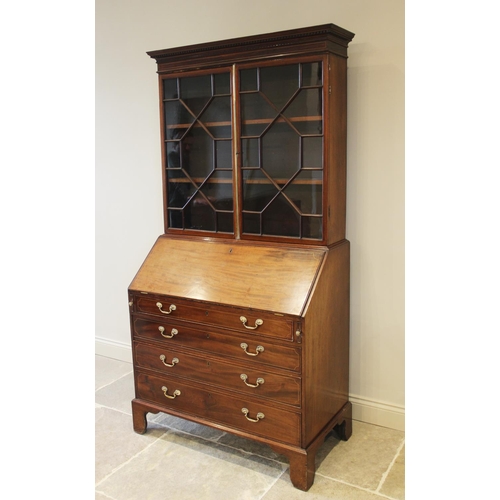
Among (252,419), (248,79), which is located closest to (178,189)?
(248,79)

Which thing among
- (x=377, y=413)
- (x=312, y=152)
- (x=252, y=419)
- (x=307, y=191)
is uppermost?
(x=312, y=152)

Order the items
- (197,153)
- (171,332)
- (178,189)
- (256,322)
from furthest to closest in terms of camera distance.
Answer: (178,189) → (197,153) → (171,332) → (256,322)

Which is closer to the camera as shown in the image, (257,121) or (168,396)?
(257,121)

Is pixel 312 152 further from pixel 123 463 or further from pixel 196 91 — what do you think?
pixel 123 463

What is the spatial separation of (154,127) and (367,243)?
58.5 inches

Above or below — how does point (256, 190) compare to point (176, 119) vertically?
below

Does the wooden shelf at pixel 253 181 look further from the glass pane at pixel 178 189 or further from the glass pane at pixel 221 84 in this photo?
the glass pane at pixel 221 84

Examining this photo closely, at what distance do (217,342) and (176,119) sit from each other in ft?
3.78

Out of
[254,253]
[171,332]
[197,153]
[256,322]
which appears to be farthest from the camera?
[197,153]

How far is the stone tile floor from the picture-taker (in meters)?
2.23

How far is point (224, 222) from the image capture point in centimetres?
265

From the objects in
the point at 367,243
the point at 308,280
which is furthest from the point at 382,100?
the point at 308,280

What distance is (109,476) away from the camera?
238cm
